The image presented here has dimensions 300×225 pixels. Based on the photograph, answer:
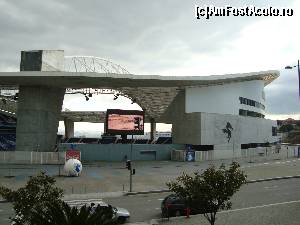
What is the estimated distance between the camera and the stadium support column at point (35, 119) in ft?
224

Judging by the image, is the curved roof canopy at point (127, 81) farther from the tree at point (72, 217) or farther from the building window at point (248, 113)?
the tree at point (72, 217)

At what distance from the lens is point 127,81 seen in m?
70.9

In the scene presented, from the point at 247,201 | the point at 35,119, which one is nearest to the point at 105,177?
the point at 247,201

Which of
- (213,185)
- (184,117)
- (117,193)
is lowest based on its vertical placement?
(117,193)

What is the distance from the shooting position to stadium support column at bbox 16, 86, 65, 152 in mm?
68375

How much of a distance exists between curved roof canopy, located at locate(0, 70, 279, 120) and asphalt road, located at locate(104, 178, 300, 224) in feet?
108

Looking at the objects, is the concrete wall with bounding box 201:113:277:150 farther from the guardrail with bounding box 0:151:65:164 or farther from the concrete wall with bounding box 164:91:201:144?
the guardrail with bounding box 0:151:65:164

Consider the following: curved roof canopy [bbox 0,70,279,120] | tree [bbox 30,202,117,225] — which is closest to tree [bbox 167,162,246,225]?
tree [bbox 30,202,117,225]

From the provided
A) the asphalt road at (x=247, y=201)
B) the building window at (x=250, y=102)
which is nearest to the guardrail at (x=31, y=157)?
the asphalt road at (x=247, y=201)

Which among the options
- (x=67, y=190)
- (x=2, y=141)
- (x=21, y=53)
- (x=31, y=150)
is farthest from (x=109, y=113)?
(x=2, y=141)

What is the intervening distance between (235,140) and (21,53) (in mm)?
43376

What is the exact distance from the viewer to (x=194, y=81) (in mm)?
73750

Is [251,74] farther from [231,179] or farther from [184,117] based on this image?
[231,179]

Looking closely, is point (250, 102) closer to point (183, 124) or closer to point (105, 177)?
point (183, 124)
